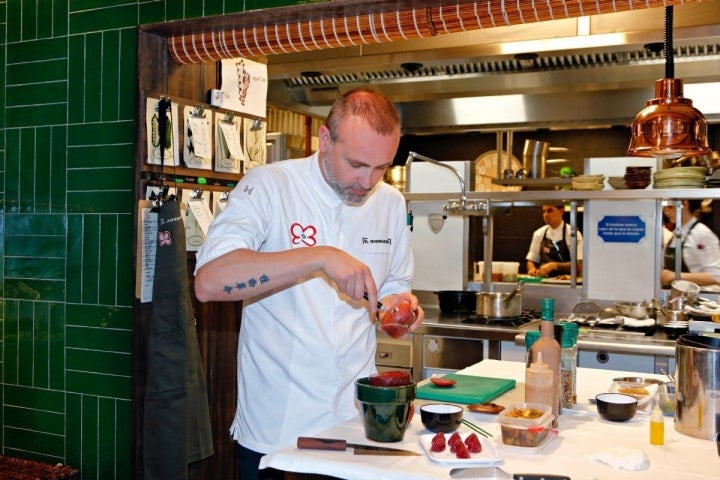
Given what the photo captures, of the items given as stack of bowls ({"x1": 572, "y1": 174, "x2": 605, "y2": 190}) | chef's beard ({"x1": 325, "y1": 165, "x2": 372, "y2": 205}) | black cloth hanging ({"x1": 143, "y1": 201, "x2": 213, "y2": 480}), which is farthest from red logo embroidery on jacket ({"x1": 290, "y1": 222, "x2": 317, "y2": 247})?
stack of bowls ({"x1": 572, "y1": 174, "x2": 605, "y2": 190})

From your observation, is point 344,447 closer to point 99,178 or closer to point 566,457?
point 566,457

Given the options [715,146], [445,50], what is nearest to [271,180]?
[445,50]

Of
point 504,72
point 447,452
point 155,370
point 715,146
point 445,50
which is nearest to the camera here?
point 447,452

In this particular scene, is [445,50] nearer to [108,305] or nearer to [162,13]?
[162,13]

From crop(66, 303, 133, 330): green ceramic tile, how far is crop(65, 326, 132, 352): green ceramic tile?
2 centimetres

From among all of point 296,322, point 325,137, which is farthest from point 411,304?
point 325,137

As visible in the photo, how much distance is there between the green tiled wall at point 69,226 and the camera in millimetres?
3666

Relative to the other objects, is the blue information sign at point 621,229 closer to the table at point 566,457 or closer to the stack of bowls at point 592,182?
the stack of bowls at point 592,182

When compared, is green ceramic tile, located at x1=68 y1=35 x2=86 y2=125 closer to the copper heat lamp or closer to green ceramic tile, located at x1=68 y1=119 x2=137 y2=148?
green ceramic tile, located at x1=68 y1=119 x2=137 y2=148

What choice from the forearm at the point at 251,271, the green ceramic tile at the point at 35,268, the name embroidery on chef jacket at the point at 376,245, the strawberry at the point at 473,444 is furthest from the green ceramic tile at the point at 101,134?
the strawberry at the point at 473,444

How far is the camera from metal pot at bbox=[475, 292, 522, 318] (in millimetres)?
5090

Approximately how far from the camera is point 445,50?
522cm

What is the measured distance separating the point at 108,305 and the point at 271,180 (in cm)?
155

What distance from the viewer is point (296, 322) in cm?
249
